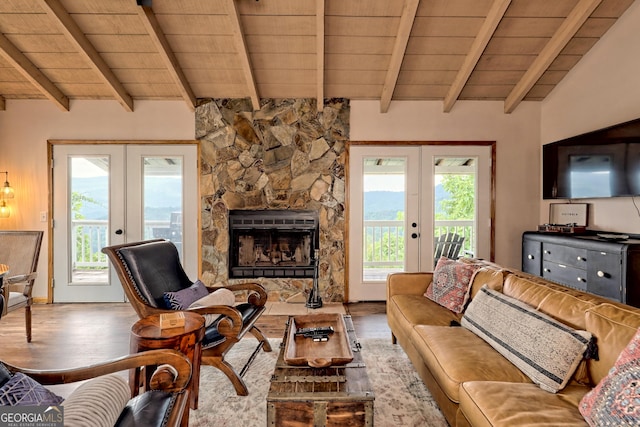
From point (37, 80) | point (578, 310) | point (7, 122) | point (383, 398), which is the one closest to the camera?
point (578, 310)

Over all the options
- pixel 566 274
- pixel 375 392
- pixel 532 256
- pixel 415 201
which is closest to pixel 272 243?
pixel 415 201

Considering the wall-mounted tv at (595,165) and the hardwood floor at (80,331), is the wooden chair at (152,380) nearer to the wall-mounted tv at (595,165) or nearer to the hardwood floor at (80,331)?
the hardwood floor at (80,331)

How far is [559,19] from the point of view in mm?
3238

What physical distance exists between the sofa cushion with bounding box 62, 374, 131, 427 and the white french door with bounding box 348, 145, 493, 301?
341cm

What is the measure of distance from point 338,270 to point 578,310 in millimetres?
2926

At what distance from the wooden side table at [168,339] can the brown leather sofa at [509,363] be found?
128 cm

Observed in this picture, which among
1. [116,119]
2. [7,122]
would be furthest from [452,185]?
[7,122]

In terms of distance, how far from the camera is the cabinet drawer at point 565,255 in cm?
316

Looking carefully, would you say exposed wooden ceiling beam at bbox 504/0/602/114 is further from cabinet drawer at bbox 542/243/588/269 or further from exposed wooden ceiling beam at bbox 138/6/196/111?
exposed wooden ceiling beam at bbox 138/6/196/111

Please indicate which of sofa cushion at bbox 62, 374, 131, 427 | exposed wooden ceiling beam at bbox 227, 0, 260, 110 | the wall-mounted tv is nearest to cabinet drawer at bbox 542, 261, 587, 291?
the wall-mounted tv

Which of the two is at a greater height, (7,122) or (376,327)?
(7,122)

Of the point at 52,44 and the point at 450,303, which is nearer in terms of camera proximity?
the point at 450,303

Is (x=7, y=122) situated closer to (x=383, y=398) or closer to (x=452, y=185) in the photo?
(x=383, y=398)

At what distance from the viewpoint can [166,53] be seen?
134 inches
